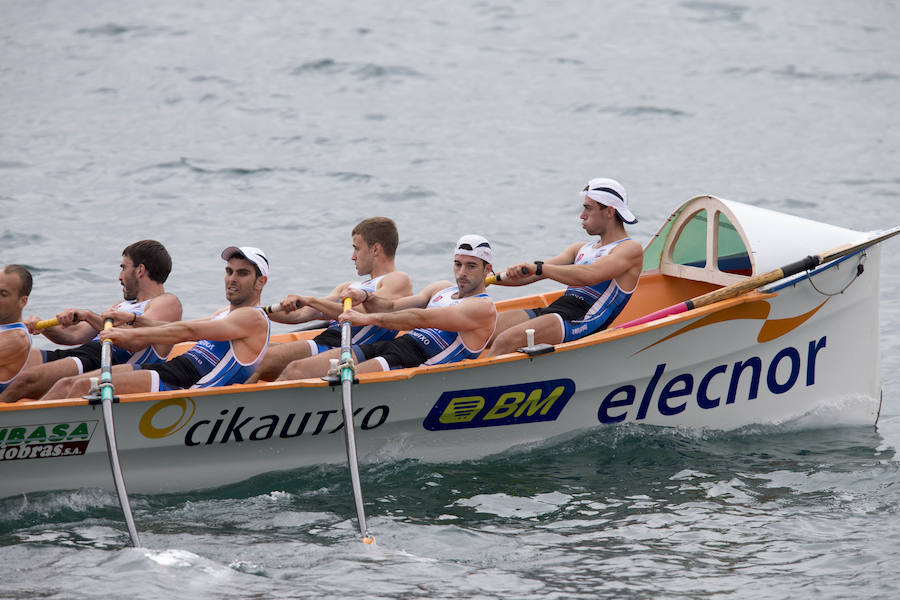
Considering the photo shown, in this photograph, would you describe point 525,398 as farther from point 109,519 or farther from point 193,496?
point 109,519

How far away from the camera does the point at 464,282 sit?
29.7ft

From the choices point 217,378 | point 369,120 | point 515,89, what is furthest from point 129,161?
point 217,378

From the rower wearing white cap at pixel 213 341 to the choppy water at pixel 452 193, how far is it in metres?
0.81

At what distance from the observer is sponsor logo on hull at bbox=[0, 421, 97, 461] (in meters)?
8.06

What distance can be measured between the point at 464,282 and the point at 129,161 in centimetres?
1447

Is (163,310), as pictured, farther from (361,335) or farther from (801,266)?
(801,266)

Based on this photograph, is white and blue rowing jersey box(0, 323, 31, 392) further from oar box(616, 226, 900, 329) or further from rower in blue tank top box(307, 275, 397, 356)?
oar box(616, 226, 900, 329)

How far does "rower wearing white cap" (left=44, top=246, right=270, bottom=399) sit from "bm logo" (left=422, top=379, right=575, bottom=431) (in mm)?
1421

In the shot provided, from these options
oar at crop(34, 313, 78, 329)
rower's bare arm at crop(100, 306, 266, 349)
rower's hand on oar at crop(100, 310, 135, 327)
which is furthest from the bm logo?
oar at crop(34, 313, 78, 329)

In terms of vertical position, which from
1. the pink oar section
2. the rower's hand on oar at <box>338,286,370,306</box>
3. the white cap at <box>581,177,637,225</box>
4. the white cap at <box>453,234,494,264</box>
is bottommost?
the pink oar section

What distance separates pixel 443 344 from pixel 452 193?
11.7m

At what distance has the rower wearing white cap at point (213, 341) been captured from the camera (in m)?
8.47

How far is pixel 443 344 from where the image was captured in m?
9.26

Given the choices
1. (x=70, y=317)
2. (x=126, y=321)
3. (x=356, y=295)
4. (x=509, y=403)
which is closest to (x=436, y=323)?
(x=356, y=295)
